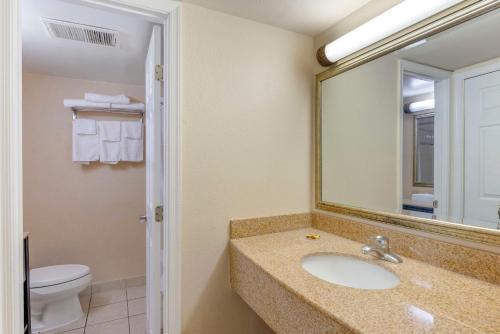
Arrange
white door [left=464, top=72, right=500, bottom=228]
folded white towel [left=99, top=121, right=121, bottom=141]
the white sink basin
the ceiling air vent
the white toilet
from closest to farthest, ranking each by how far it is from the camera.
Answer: white door [left=464, top=72, right=500, bottom=228], the white sink basin, the ceiling air vent, the white toilet, folded white towel [left=99, top=121, right=121, bottom=141]

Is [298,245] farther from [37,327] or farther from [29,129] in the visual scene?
[29,129]

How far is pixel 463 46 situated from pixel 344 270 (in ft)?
3.29

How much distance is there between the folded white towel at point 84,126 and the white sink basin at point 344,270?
2.22 m

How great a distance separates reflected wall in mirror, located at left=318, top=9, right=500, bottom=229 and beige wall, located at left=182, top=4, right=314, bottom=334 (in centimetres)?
25

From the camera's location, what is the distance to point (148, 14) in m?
1.22

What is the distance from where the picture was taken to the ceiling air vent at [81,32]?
4.83ft

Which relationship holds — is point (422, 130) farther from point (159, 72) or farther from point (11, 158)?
point (11, 158)

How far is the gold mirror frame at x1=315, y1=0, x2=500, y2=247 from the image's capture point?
0.89m

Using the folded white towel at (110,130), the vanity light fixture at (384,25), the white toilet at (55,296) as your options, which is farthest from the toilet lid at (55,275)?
the vanity light fixture at (384,25)

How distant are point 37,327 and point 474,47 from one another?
3039 mm

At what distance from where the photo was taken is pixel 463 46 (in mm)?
951

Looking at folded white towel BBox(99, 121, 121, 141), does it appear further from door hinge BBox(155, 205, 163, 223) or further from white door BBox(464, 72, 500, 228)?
white door BBox(464, 72, 500, 228)

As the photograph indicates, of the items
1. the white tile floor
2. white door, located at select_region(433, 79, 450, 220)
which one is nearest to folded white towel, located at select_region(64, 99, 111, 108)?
the white tile floor

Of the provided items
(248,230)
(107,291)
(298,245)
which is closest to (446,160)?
(298,245)
